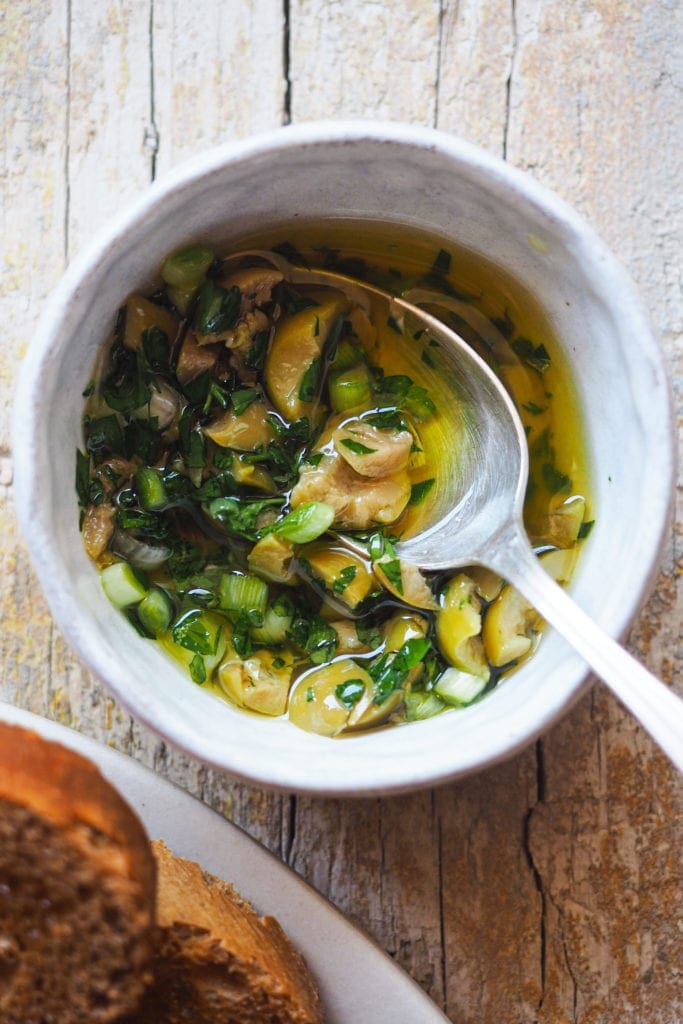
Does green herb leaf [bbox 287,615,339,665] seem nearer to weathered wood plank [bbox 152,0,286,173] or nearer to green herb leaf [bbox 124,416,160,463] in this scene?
green herb leaf [bbox 124,416,160,463]

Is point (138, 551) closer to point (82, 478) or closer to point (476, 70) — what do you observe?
point (82, 478)

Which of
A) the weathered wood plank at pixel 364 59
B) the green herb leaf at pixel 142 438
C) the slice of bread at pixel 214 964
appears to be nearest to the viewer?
the slice of bread at pixel 214 964

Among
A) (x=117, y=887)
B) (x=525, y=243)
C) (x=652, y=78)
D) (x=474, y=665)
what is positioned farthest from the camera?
(x=652, y=78)

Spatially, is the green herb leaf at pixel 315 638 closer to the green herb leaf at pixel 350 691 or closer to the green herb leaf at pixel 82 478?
the green herb leaf at pixel 350 691

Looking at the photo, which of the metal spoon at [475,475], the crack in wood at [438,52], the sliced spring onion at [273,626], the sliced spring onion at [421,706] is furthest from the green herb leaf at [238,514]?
the crack in wood at [438,52]

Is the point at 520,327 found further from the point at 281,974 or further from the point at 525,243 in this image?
the point at 281,974

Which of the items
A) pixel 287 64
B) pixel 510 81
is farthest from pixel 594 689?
pixel 287 64

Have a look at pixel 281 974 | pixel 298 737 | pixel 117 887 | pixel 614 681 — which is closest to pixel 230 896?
pixel 281 974
